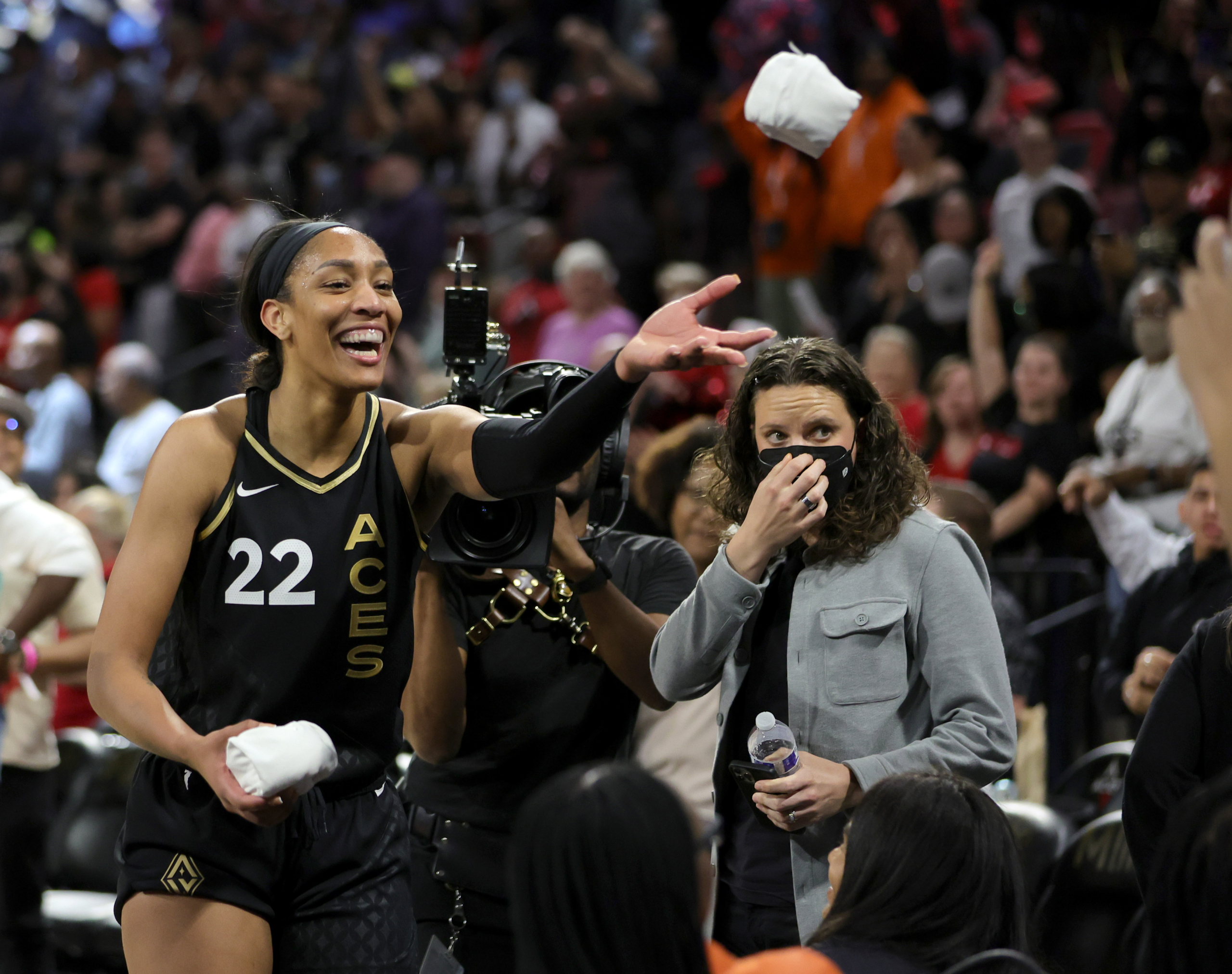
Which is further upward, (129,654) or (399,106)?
(399,106)

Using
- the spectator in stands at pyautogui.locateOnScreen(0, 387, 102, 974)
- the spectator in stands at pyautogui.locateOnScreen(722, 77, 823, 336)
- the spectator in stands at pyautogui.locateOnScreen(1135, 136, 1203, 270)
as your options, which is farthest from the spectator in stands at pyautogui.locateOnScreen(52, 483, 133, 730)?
the spectator in stands at pyautogui.locateOnScreen(1135, 136, 1203, 270)

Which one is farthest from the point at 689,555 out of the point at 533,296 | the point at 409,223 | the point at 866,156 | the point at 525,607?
the point at 409,223

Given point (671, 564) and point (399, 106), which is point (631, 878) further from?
point (399, 106)

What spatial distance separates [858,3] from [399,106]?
4577mm

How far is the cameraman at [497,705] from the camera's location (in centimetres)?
318

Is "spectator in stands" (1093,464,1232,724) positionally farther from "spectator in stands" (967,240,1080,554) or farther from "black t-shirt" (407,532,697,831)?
"black t-shirt" (407,532,697,831)

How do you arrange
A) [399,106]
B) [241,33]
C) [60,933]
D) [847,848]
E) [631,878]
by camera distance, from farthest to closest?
[241,33], [399,106], [60,933], [847,848], [631,878]

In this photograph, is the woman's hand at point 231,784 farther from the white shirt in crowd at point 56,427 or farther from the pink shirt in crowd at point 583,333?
the white shirt in crowd at point 56,427

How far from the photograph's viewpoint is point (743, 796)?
9.38 feet

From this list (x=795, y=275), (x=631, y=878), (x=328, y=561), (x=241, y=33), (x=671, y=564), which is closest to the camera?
(x=631, y=878)

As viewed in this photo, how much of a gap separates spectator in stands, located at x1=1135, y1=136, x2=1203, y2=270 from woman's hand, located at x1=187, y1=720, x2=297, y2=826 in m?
5.45

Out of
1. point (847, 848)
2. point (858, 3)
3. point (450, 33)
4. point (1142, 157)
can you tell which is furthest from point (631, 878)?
point (450, 33)

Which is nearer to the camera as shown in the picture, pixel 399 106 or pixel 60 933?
pixel 60 933

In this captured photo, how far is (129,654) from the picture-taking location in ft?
8.63
